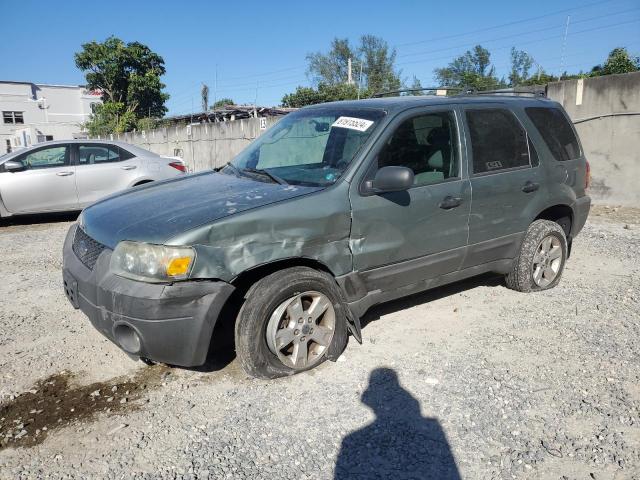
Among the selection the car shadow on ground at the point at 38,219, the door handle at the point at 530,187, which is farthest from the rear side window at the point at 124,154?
the door handle at the point at 530,187

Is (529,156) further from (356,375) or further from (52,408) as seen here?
(52,408)

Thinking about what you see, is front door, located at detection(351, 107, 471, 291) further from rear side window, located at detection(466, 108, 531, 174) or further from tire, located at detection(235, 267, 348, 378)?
tire, located at detection(235, 267, 348, 378)

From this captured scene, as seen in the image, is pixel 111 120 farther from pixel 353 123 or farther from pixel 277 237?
pixel 277 237

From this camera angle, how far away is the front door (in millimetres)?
3646

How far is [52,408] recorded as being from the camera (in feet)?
10.4

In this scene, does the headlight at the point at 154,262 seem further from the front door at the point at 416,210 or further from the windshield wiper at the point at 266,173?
the front door at the point at 416,210

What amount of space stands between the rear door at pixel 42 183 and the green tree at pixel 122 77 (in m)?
38.2

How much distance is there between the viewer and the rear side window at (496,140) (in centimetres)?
429

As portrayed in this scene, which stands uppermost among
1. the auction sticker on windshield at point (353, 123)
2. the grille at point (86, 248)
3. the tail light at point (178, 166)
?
the auction sticker on windshield at point (353, 123)

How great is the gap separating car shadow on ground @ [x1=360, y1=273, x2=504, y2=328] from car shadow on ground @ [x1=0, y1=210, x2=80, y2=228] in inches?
283

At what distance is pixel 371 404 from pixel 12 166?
802 centimetres

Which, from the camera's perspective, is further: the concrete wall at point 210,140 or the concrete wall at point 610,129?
the concrete wall at point 210,140

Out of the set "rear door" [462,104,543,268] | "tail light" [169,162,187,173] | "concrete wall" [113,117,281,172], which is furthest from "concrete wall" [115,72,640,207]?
"tail light" [169,162,187,173]

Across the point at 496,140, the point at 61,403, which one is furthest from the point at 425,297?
the point at 61,403
